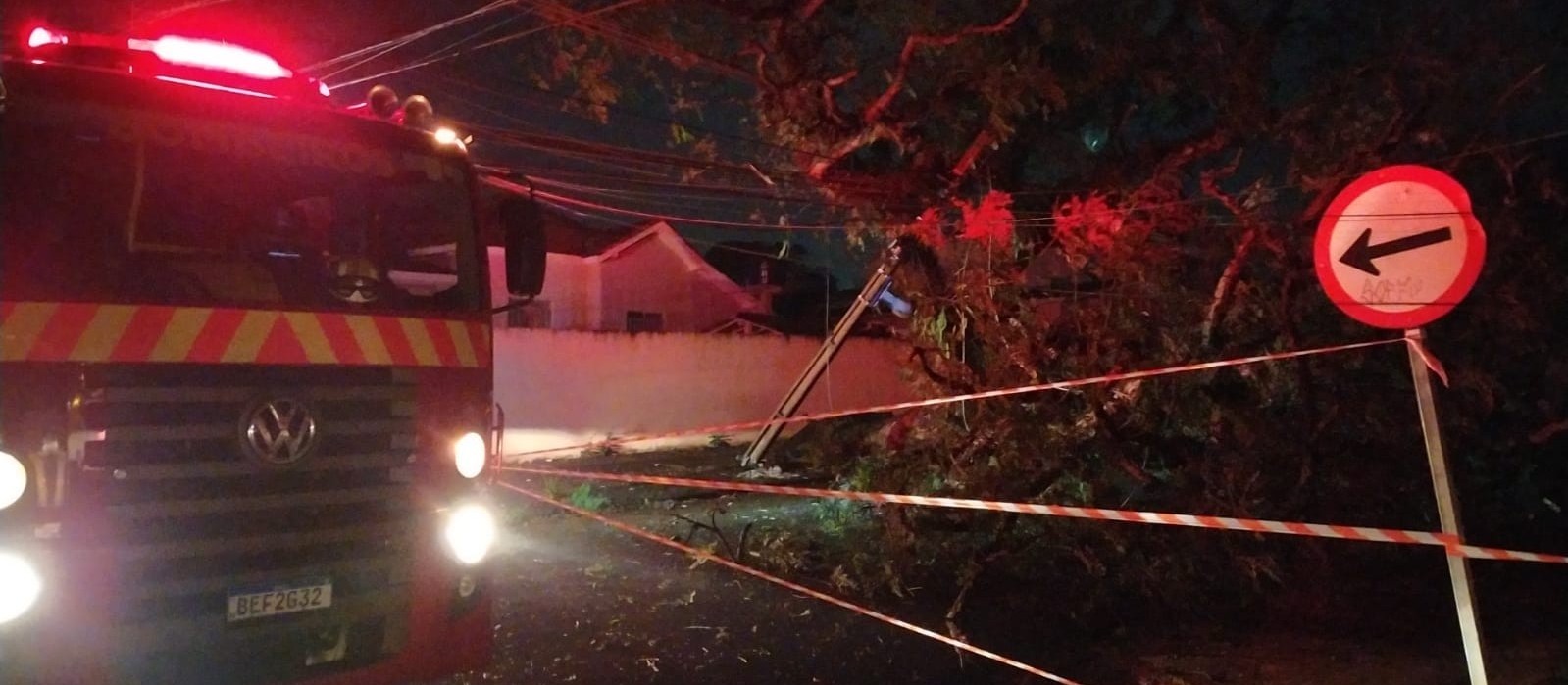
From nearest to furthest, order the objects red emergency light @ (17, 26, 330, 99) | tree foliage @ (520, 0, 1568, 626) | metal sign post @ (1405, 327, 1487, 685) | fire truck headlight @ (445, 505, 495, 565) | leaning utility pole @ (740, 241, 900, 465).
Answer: red emergency light @ (17, 26, 330, 99), metal sign post @ (1405, 327, 1487, 685), fire truck headlight @ (445, 505, 495, 565), tree foliage @ (520, 0, 1568, 626), leaning utility pole @ (740, 241, 900, 465)

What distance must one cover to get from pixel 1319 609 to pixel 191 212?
6.96 meters

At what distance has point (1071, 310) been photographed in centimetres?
850

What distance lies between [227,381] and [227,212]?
2.36 feet

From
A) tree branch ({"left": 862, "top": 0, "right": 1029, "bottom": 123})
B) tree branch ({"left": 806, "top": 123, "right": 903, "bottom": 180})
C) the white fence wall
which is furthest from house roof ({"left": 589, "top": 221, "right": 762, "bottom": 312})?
tree branch ({"left": 862, "top": 0, "right": 1029, "bottom": 123})

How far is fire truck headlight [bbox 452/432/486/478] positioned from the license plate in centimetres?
71

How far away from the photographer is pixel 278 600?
12.6ft

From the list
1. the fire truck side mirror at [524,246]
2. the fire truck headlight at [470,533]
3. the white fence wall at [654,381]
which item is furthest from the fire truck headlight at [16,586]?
the white fence wall at [654,381]

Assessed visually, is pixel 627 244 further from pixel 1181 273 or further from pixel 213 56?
pixel 213 56

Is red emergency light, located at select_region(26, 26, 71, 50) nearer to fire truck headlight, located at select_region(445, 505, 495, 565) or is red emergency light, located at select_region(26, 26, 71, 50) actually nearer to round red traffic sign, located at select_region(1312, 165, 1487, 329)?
fire truck headlight, located at select_region(445, 505, 495, 565)

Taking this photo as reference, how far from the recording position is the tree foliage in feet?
25.8

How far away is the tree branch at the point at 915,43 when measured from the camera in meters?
8.62

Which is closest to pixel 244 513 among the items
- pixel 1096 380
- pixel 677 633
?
pixel 677 633

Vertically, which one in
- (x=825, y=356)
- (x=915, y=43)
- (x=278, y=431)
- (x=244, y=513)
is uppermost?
(x=915, y=43)

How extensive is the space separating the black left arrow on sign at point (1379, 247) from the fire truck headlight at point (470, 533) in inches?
143
